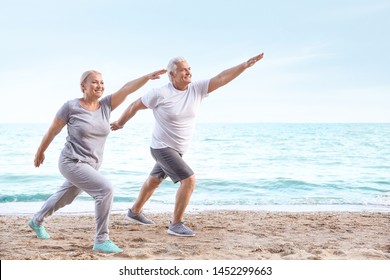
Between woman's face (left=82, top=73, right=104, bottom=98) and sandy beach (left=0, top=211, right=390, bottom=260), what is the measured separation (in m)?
1.38

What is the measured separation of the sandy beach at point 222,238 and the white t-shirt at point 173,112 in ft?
3.28

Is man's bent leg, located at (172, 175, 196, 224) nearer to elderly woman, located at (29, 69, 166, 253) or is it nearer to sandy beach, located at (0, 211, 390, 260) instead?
sandy beach, located at (0, 211, 390, 260)

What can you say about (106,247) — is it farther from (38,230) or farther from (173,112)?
(173,112)

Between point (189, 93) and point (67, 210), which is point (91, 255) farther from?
point (67, 210)

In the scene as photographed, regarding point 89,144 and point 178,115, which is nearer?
point 89,144

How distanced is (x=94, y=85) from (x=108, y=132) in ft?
1.55

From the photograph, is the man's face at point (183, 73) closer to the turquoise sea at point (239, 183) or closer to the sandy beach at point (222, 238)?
the sandy beach at point (222, 238)

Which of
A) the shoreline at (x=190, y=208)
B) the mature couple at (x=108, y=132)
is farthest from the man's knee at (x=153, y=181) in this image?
the shoreline at (x=190, y=208)

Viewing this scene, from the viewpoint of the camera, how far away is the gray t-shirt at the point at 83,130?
452cm

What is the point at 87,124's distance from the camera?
4.50 m

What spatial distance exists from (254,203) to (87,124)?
17.5 feet

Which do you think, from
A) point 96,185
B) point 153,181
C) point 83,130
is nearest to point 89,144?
point 83,130

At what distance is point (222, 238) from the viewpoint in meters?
5.41
